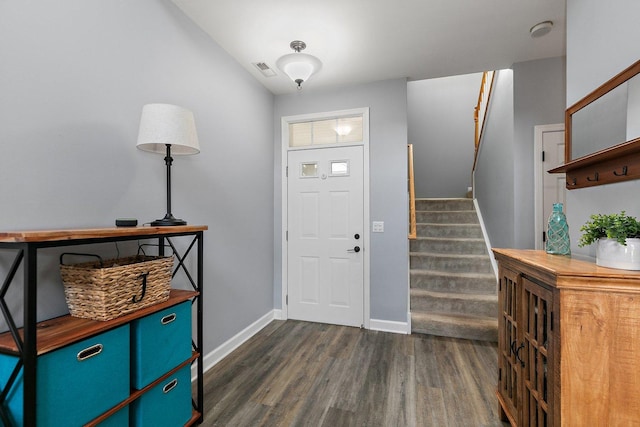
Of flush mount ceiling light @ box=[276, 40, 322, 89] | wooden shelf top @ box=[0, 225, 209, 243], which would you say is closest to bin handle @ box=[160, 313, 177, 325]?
wooden shelf top @ box=[0, 225, 209, 243]

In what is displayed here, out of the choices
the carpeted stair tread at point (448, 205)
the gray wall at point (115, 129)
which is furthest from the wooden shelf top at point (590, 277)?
the carpeted stair tread at point (448, 205)

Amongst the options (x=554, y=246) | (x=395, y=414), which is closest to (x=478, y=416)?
(x=395, y=414)

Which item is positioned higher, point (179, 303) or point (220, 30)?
point (220, 30)

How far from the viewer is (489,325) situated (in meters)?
2.92

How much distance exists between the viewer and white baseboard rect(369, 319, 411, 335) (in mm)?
3100

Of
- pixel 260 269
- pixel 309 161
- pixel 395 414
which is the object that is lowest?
pixel 395 414

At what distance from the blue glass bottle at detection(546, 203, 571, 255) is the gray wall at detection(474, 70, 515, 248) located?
1.51 m

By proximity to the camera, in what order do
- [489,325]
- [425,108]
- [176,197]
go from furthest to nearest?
1. [425,108]
2. [489,325]
3. [176,197]

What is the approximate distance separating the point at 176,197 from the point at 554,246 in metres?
2.40

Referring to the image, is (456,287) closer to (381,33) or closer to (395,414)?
(395,414)

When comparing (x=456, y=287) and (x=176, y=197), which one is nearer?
(x=176, y=197)

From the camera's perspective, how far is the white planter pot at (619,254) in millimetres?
1116

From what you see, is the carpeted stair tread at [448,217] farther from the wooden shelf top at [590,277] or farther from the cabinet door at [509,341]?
the wooden shelf top at [590,277]

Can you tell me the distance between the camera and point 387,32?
7.88ft
